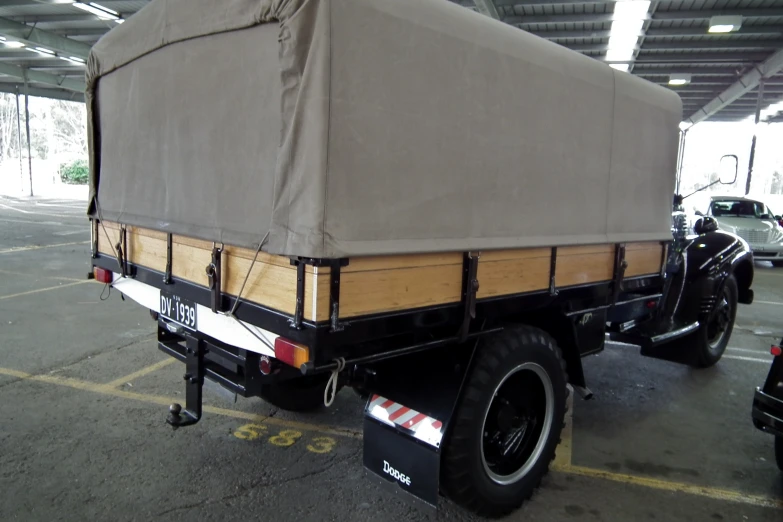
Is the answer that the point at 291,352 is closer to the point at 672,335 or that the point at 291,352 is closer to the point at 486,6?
the point at 672,335

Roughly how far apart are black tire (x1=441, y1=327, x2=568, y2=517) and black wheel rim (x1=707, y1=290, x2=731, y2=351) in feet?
10.1

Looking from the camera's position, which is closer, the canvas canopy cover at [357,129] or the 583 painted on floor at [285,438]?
the canvas canopy cover at [357,129]

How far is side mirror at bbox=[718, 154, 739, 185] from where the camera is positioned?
4.56 metres

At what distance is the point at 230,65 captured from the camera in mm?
2496

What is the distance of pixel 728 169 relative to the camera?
4.70 metres

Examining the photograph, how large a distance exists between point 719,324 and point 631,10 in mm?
7349

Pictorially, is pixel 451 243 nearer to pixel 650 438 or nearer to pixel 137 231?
pixel 137 231

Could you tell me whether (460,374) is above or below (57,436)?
above

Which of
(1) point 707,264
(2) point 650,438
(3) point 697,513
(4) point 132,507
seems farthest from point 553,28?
(4) point 132,507

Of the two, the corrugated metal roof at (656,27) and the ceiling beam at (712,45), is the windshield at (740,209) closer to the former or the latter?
the corrugated metal roof at (656,27)

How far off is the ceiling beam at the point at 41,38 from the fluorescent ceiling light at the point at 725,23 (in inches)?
579

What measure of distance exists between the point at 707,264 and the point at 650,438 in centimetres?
201

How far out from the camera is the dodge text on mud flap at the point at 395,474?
2708 mm

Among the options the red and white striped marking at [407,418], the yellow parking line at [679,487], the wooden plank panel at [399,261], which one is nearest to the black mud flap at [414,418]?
the red and white striped marking at [407,418]
